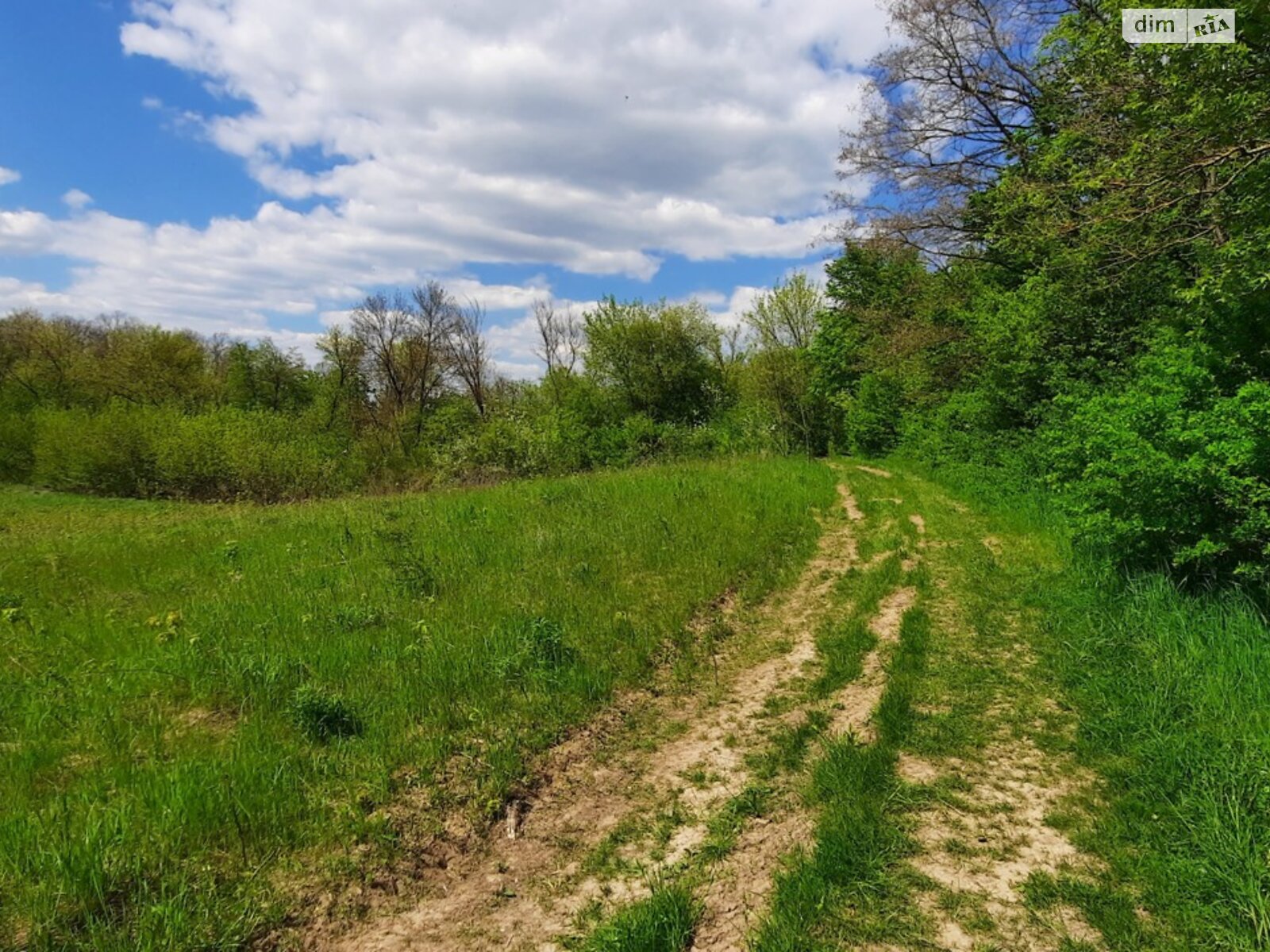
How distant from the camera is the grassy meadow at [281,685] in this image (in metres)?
2.87

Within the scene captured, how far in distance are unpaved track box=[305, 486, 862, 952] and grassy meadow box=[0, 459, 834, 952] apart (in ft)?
1.15

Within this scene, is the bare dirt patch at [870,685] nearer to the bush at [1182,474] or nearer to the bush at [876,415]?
the bush at [1182,474]

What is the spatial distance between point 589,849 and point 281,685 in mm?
2791

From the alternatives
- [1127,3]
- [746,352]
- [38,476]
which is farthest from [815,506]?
[38,476]

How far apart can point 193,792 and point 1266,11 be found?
32.4 ft

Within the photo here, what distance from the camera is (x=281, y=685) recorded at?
452cm

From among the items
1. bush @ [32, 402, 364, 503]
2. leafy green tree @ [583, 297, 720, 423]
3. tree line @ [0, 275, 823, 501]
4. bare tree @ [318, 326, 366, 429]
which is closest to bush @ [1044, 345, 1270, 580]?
tree line @ [0, 275, 823, 501]

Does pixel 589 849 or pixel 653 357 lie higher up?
pixel 653 357

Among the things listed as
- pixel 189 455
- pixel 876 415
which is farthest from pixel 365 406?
pixel 876 415

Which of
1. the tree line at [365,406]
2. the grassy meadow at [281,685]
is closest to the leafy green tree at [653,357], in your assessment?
the tree line at [365,406]

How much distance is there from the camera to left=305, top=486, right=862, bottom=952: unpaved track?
278cm

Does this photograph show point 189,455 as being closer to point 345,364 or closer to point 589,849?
point 345,364

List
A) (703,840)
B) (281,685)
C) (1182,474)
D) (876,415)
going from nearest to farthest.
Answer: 1. (703,840)
2. (281,685)
3. (1182,474)
4. (876,415)

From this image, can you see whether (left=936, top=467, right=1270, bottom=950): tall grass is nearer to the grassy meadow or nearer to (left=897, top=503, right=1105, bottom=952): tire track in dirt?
(left=897, top=503, right=1105, bottom=952): tire track in dirt
